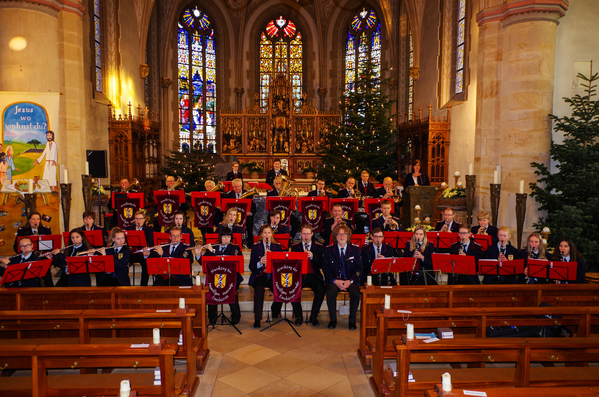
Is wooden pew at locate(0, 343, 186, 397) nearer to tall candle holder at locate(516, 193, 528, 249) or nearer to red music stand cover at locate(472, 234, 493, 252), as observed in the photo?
red music stand cover at locate(472, 234, 493, 252)

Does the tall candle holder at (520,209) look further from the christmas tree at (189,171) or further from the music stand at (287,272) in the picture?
the christmas tree at (189,171)

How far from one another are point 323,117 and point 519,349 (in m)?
13.1

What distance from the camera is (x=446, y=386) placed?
114 inches

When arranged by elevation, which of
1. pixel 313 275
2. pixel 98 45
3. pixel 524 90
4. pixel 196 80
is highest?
pixel 196 80

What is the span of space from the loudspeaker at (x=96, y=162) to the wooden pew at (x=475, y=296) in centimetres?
626

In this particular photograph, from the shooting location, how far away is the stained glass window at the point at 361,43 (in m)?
20.6

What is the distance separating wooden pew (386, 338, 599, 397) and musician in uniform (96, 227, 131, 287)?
4.38 m

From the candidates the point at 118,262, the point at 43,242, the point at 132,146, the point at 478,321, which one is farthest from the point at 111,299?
the point at 132,146

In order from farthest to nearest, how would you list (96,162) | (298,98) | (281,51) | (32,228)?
(281,51)
(298,98)
(96,162)
(32,228)

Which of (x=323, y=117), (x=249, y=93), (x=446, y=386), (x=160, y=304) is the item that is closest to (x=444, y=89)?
(x=323, y=117)

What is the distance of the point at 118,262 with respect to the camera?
7.06m

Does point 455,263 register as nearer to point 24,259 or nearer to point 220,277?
point 220,277

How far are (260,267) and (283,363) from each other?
5.99 ft

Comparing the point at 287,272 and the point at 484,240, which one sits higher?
the point at 484,240
